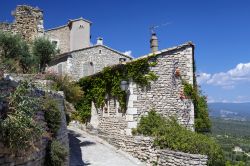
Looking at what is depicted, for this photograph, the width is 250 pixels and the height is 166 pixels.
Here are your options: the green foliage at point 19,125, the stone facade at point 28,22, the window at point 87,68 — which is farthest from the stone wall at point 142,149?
the green foliage at point 19,125

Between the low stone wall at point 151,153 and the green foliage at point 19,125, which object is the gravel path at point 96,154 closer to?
the low stone wall at point 151,153

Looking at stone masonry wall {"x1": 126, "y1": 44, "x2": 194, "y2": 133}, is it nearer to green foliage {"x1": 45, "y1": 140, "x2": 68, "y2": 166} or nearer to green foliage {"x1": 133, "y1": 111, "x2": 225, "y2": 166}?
green foliage {"x1": 133, "y1": 111, "x2": 225, "y2": 166}

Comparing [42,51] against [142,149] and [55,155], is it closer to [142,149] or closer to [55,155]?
[142,149]

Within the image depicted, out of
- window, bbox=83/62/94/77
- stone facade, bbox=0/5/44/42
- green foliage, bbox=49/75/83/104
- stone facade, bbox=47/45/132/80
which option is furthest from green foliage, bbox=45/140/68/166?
window, bbox=83/62/94/77

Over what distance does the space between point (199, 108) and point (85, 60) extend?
12754mm

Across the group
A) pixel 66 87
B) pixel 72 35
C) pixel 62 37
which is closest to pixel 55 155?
pixel 66 87

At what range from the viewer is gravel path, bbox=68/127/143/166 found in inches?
593

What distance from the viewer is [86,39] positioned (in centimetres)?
3438

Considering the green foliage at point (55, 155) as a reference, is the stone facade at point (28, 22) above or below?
above

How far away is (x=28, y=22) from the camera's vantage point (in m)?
24.6

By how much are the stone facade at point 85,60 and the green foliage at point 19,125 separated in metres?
23.2

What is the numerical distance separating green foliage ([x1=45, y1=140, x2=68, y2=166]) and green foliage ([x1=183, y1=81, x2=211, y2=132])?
38.8 feet

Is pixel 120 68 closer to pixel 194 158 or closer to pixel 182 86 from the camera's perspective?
pixel 182 86

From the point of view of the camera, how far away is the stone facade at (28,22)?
24.2 m
